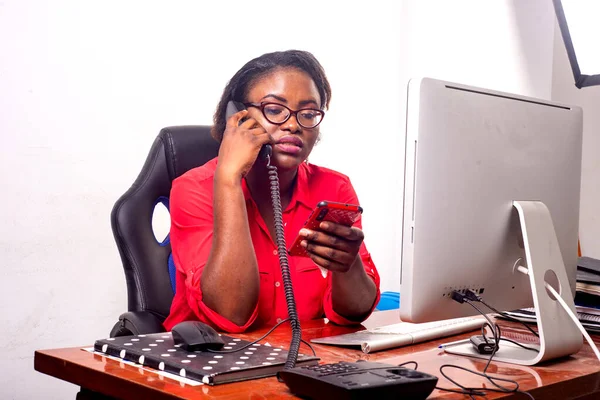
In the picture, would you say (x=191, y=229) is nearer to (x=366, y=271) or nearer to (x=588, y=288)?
(x=366, y=271)

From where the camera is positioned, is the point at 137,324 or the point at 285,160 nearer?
the point at 137,324

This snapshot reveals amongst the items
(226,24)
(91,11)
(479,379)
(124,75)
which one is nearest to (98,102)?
(124,75)

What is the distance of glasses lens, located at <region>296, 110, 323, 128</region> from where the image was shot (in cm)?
153

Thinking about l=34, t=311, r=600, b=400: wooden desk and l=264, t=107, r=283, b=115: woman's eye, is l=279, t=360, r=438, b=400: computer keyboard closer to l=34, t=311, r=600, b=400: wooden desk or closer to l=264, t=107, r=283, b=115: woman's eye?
l=34, t=311, r=600, b=400: wooden desk

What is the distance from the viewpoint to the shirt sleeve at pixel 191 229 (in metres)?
1.39

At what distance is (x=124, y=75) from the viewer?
2.15 metres

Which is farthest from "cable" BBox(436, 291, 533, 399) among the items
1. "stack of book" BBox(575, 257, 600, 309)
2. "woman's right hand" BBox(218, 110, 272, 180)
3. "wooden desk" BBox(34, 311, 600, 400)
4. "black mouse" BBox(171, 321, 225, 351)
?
"woman's right hand" BBox(218, 110, 272, 180)

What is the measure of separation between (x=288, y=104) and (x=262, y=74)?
0.42ft

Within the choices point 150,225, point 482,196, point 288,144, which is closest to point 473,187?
point 482,196

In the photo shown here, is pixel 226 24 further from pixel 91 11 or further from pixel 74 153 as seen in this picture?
pixel 74 153

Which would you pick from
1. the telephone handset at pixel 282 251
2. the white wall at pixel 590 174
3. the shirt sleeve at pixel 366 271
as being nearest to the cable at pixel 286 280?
the telephone handset at pixel 282 251

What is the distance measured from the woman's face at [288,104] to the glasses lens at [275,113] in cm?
1

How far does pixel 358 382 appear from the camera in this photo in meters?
0.75

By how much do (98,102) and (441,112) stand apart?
141 cm
